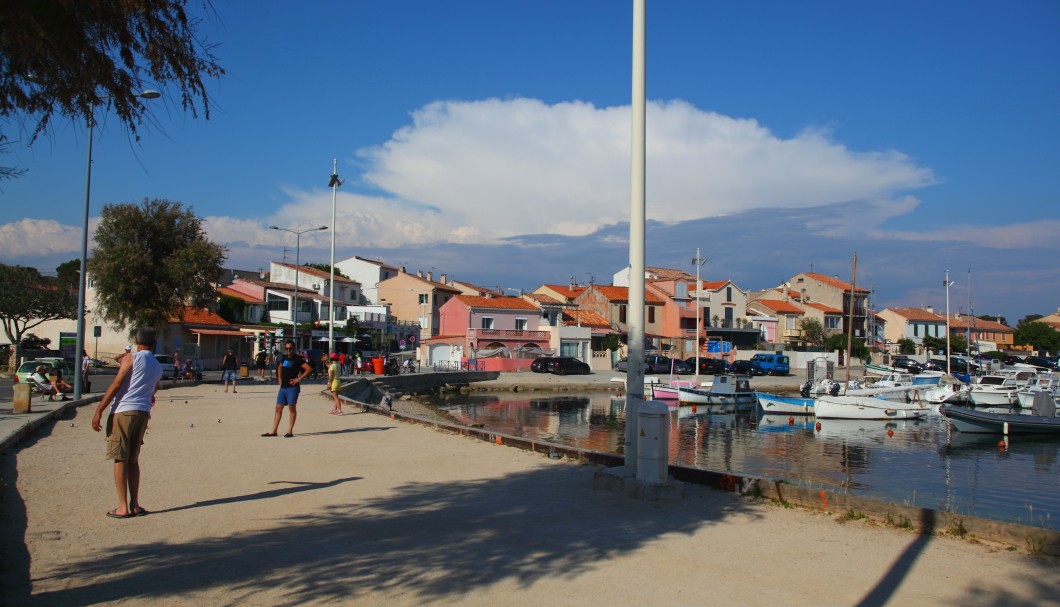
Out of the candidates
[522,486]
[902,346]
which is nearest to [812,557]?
[522,486]

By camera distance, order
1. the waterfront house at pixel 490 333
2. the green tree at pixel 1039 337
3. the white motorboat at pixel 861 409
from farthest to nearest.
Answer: the green tree at pixel 1039 337, the waterfront house at pixel 490 333, the white motorboat at pixel 861 409

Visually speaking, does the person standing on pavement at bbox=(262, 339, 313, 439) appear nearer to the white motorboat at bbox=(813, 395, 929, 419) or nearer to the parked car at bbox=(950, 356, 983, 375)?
the white motorboat at bbox=(813, 395, 929, 419)

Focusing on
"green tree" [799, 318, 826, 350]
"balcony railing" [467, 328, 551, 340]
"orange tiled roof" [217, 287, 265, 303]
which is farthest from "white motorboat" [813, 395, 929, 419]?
"orange tiled roof" [217, 287, 265, 303]

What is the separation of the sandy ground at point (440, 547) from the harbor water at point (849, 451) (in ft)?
7.71

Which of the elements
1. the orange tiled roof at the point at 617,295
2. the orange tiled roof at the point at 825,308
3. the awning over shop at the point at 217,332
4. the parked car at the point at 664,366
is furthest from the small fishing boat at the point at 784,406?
the orange tiled roof at the point at 825,308

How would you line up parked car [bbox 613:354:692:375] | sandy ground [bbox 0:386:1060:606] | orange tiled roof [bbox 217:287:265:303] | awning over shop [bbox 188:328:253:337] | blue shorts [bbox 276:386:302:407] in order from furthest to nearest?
orange tiled roof [bbox 217:287:265:303] → parked car [bbox 613:354:692:375] → awning over shop [bbox 188:328:253:337] → blue shorts [bbox 276:386:302:407] → sandy ground [bbox 0:386:1060:606]

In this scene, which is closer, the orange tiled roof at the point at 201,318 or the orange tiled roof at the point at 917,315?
the orange tiled roof at the point at 201,318

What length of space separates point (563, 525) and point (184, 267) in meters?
36.6

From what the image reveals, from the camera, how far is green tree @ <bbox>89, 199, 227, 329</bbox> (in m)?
38.4

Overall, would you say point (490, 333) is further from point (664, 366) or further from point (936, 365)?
point (936, 365)

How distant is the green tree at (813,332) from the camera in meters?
84.8

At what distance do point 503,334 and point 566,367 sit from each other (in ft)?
36.0

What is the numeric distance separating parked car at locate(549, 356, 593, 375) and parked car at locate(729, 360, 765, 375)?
12.5 metres

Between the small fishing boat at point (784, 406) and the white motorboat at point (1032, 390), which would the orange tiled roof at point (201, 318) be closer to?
the small fishing boat at point (784, 406)
